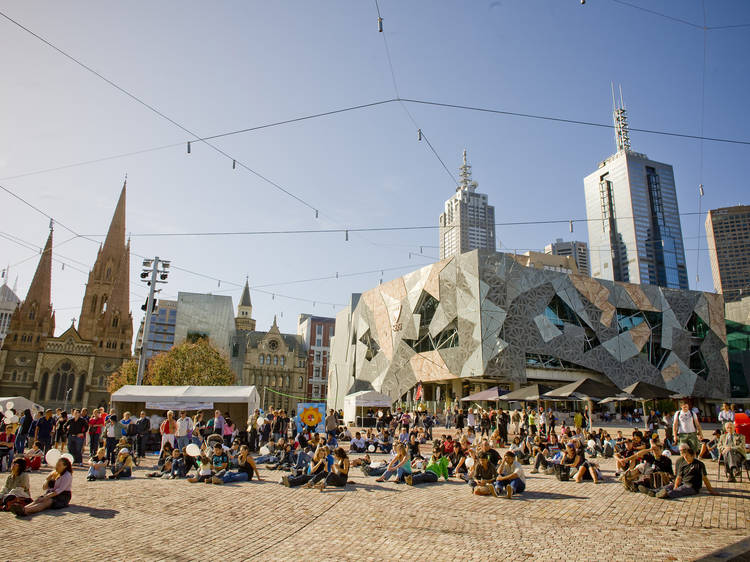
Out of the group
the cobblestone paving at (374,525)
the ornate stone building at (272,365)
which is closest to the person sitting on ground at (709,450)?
the cobblestone paving at (374,525)

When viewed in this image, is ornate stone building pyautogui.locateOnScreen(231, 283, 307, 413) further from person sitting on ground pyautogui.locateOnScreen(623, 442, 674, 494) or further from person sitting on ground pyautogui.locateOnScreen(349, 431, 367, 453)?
person sitting on ground pyautogui.locateOnScreen(623, 442, 674, 494)

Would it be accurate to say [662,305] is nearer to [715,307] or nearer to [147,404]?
[715,307]

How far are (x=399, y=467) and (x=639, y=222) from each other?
147m

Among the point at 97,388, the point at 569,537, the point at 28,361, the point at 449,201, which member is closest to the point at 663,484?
the point at 569,537

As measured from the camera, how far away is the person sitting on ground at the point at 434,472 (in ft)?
40.3

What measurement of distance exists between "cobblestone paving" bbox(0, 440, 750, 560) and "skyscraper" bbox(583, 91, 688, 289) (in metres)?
138

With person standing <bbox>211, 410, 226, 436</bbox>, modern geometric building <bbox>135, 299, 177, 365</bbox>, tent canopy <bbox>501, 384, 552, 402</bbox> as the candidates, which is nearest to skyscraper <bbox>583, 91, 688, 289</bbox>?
modern geometric building <bbox>135, 299, 177, 365</bbox>

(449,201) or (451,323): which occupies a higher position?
(449,201)

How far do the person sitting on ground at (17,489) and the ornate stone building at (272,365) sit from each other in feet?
246

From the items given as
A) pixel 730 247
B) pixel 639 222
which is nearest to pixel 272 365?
pixel 730 247

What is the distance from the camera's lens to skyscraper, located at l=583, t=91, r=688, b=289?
136m

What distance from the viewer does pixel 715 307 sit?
181 feet

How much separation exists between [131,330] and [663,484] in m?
92.3

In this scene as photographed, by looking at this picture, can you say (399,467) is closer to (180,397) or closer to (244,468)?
(244,468)
